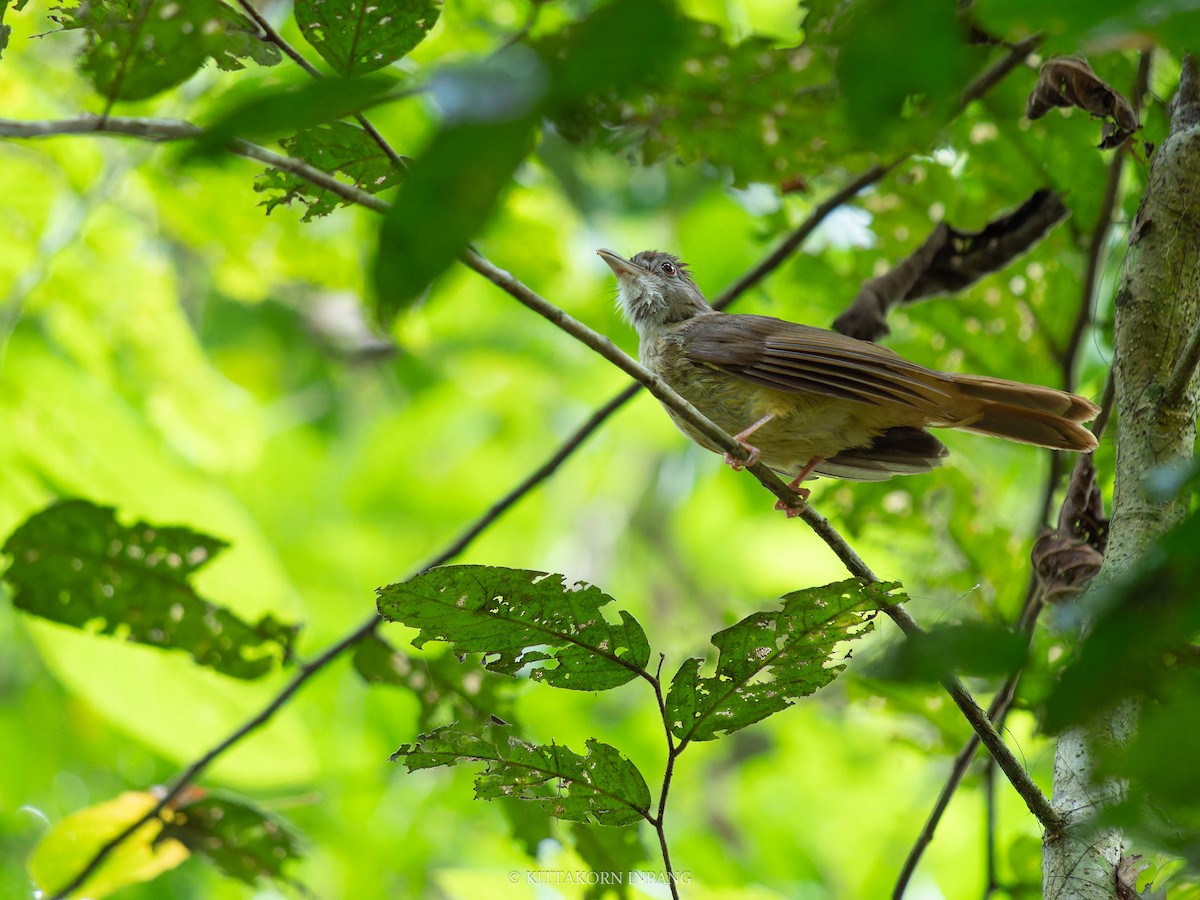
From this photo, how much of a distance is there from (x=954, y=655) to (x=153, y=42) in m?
1.79

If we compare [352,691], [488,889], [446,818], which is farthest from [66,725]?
[488,889]

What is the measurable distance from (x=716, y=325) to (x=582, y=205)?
424 centimetres

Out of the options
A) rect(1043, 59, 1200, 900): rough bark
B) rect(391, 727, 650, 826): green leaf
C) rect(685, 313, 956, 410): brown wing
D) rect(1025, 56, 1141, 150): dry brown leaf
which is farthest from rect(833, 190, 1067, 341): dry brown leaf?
rect(391, 727, 650, 826): green leaf

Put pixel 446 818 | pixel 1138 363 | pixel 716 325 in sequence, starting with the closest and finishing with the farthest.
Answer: pixel 1138 363, pixel 716 325, pixel 446 818

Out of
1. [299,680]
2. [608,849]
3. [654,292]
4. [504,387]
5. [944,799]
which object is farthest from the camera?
[504,387]

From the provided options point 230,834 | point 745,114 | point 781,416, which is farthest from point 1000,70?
point 230,834

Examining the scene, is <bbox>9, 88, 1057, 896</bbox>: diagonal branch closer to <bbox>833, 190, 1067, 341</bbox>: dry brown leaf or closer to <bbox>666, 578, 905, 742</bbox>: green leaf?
<bbox>666, 578, 905, 742</bbox>: green leaf

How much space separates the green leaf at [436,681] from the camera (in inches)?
125

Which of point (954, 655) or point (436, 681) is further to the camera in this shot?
point (436, 681)

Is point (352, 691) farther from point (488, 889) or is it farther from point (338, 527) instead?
point (488, 889)

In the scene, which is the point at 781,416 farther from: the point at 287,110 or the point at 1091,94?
the point at 287,110

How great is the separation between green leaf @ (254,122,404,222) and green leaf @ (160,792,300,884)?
1.81m

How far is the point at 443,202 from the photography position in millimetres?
870

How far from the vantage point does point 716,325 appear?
12.0ft
